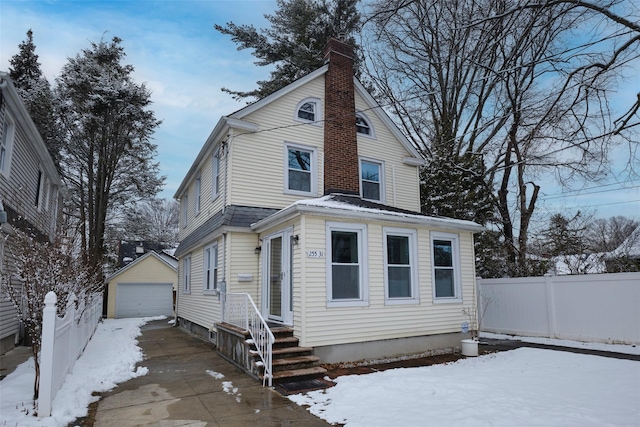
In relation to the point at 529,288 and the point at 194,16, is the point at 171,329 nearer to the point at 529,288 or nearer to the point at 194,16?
the point at 194,16

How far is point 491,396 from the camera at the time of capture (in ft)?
17.9

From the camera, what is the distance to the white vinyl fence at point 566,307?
9391 millimetres

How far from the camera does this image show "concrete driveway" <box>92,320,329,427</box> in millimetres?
4875

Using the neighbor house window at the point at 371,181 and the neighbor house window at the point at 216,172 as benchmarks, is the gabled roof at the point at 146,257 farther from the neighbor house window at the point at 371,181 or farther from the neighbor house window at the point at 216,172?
the neighbor house window at the point at 371,181

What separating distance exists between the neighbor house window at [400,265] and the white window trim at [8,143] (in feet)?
30.5

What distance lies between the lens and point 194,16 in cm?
1102

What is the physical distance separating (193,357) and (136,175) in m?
16.7

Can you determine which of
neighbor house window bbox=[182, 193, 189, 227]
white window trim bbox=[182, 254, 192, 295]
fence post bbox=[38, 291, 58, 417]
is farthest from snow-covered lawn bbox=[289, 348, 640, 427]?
neighbor house window bbox=[182, 193, 189, 227]

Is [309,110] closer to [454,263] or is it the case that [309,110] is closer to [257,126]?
[257,126]

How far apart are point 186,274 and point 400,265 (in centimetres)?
925

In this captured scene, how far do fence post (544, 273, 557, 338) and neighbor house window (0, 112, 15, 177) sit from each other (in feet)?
47.2

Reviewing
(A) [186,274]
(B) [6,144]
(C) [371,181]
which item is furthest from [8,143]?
(C) [371,181]

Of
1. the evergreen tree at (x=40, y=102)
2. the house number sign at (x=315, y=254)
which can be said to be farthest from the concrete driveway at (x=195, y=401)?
the evergreen tree at (x=40, y=102)

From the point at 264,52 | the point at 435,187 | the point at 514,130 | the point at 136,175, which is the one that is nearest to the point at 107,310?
the point at 136,175
